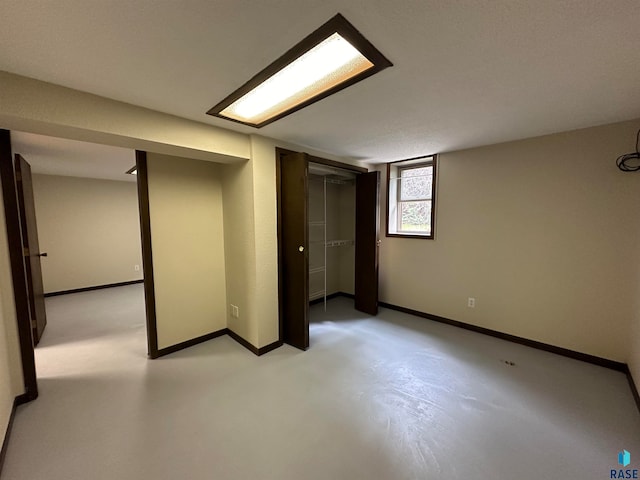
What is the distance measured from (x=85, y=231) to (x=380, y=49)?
615cm

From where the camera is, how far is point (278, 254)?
2.73 metres

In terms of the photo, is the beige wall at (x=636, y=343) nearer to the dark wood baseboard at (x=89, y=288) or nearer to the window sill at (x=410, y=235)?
the window sill at (x=410, y=235)

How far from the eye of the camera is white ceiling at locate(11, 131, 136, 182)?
265 centimetres

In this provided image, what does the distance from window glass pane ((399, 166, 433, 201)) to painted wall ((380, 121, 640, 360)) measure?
1.07 feet

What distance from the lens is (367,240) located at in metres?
3.66

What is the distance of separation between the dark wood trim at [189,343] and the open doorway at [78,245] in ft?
0.69

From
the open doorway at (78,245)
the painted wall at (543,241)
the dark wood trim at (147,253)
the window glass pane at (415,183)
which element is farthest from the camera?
→ the window glass pane at (415,183)

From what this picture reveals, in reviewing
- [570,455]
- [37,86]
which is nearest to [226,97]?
[37,86]

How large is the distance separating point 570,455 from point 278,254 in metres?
2.55

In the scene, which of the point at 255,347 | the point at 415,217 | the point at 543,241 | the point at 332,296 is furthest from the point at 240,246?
the point at 543,241

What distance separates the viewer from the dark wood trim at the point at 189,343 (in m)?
2.58

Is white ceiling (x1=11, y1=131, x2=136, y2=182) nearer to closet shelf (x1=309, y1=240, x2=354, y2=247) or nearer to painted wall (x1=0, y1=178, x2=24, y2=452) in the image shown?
painted wall (x1=0, y1=178, x2=24, y2=452)

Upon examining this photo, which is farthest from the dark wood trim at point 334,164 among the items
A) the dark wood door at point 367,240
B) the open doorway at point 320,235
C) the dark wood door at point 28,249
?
the dark wood door at point 28,249

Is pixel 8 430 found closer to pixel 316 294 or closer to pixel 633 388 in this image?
pixel 316 294
